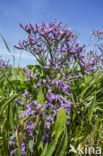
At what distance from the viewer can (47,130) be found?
5.56 feet

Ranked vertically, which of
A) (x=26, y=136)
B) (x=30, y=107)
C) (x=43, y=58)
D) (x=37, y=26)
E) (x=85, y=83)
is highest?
(x=37, y=26)

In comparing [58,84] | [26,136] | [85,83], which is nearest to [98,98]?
[85,83]

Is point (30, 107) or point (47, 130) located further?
point (47, 130)

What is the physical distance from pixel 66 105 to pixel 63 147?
38 cm

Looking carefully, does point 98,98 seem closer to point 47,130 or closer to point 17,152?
point 47,130

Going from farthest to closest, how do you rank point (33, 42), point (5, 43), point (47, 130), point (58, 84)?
1. point (33, 42)
2. point (5, 43)
3. point (58, 84)
4. point (47, 130)

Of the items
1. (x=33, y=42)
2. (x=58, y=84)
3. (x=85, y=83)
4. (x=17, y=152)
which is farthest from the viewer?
(x=85, y=83)

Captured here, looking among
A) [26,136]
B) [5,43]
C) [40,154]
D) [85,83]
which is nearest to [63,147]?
[40,154]

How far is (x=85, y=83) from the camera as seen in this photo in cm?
319

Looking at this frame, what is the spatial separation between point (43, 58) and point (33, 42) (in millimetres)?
289

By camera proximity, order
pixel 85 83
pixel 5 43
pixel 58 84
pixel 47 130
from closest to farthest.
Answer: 1. pixel 47 130
2. pixel 58 84
3. pixel 5 43
4. pixel 85 83

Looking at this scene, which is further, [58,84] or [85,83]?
[85,83]

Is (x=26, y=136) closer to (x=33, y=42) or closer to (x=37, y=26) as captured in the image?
(x=33, y=42)

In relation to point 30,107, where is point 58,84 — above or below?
above
